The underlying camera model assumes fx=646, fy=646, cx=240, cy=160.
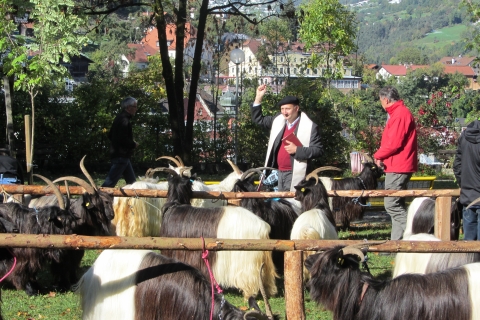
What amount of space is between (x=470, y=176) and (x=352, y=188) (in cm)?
469

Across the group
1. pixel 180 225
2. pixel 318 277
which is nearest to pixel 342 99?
pixel 180 225

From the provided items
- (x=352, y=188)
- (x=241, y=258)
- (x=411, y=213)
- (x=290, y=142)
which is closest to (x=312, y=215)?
(x=241, y=258)

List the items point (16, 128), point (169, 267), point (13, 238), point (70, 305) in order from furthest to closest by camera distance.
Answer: point (16, 128) < point (70, 305) < point (169, 267) < point (13, 238)

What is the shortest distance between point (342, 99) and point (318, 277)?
64.6 ft

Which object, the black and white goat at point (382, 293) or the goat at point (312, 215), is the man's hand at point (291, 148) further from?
the black and white goat at point (382, 293)

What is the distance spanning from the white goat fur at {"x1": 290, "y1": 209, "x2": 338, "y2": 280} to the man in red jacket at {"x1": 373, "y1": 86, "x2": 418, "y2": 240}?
136 centimetres

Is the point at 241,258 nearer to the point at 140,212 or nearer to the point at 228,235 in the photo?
the point at 228,235

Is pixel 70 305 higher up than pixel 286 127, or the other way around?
pixel 286 127

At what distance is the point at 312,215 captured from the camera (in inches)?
280

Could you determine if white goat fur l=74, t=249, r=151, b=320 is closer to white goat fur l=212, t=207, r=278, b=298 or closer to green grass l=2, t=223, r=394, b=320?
green grass l=2, t=223, r=394, b=320

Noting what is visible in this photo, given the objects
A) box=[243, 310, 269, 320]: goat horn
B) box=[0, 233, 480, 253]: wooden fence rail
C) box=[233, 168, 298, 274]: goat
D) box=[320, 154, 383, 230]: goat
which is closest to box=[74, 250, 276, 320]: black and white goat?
box=[0, 233, 480, 253]: wooden fence rail

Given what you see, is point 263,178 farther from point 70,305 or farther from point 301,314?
point 301,314

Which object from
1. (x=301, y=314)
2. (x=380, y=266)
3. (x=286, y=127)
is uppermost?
(x=286, y=127)

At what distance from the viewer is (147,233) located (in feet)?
32.0
